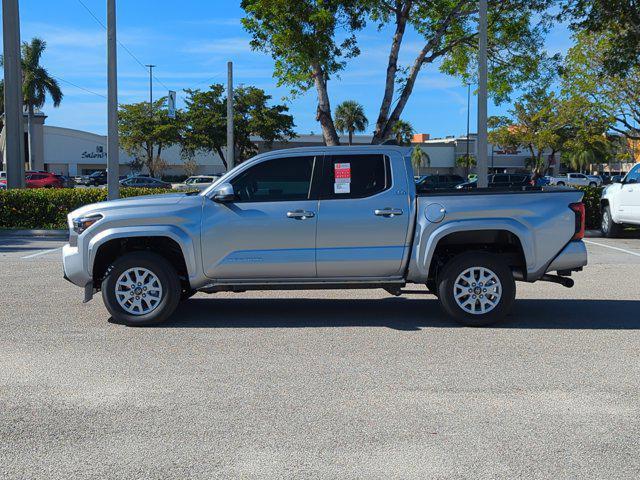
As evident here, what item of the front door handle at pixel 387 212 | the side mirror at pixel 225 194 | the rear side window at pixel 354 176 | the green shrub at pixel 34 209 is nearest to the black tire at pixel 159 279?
the side mirror at pixel 225 194

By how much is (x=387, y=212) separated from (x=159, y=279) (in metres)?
2.50

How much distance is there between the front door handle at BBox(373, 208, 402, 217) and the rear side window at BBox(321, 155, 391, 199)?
23cm

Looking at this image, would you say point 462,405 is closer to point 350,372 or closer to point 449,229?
point 350,372

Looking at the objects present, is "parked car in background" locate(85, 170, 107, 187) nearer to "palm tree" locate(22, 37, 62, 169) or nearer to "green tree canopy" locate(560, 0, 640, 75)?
"palm tree" locate(22, 37, 62, 169)

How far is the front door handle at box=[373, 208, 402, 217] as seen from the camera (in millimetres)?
7457

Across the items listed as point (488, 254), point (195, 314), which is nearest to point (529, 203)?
point (488, 254)

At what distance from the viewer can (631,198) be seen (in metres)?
17.3

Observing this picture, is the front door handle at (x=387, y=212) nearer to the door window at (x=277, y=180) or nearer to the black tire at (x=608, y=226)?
the door window at (x=277, y=180)

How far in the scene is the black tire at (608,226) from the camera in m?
18.4

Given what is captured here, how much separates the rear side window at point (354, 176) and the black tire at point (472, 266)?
1.13 metres

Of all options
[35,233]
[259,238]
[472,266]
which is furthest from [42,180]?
[472,266]

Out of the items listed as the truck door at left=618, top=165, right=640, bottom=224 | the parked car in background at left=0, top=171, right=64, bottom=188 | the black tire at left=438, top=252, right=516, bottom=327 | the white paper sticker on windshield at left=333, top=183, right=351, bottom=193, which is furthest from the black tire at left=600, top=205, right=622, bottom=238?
the parked car in background at left=0, top=171, right=64, bottom=188

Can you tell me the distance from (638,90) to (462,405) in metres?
34.7

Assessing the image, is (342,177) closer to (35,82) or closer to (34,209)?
(34,209)
